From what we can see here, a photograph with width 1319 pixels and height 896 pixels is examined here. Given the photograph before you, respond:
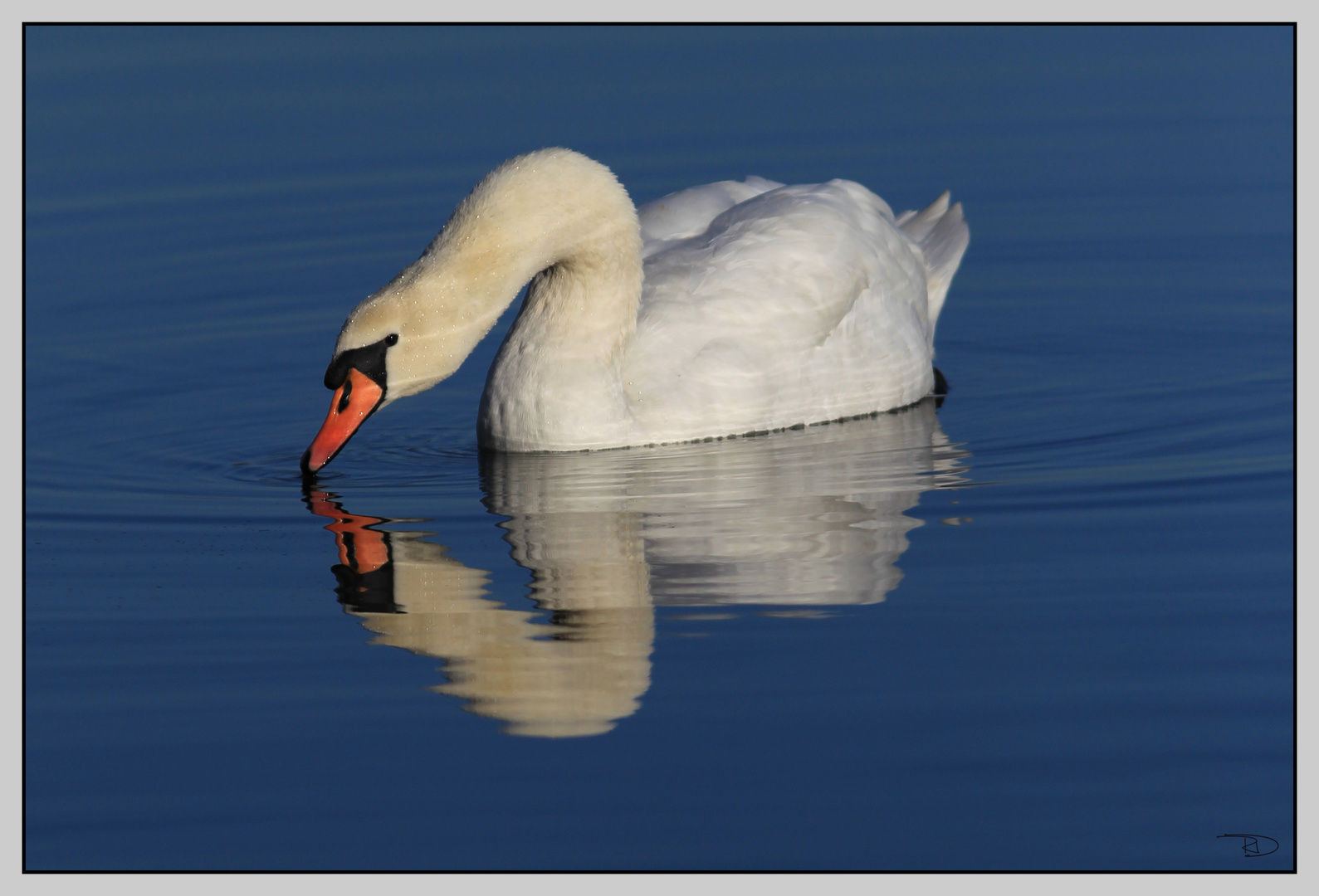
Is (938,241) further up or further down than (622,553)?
further up

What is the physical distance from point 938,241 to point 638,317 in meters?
3.15

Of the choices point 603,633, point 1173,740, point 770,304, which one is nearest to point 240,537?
point 603,633

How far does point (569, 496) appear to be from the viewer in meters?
9.30

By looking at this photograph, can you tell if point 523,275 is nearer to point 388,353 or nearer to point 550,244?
point 550,244

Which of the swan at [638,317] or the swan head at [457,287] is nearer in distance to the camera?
the swan head at [457,287]

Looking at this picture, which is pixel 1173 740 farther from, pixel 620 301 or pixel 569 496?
pixel 620 301

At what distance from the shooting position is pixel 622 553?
8.36 m

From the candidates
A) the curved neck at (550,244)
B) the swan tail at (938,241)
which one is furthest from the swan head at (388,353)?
the swan tail at (938,241)

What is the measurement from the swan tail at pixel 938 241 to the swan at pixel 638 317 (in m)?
0.75

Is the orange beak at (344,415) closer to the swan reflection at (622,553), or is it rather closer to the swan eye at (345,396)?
the swan eye at (345,396)

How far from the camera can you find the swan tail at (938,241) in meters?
12.5

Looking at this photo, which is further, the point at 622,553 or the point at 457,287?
the point at 457,287

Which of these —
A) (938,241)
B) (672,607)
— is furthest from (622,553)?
(938,241)

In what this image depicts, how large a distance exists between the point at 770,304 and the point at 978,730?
4.28 meters
